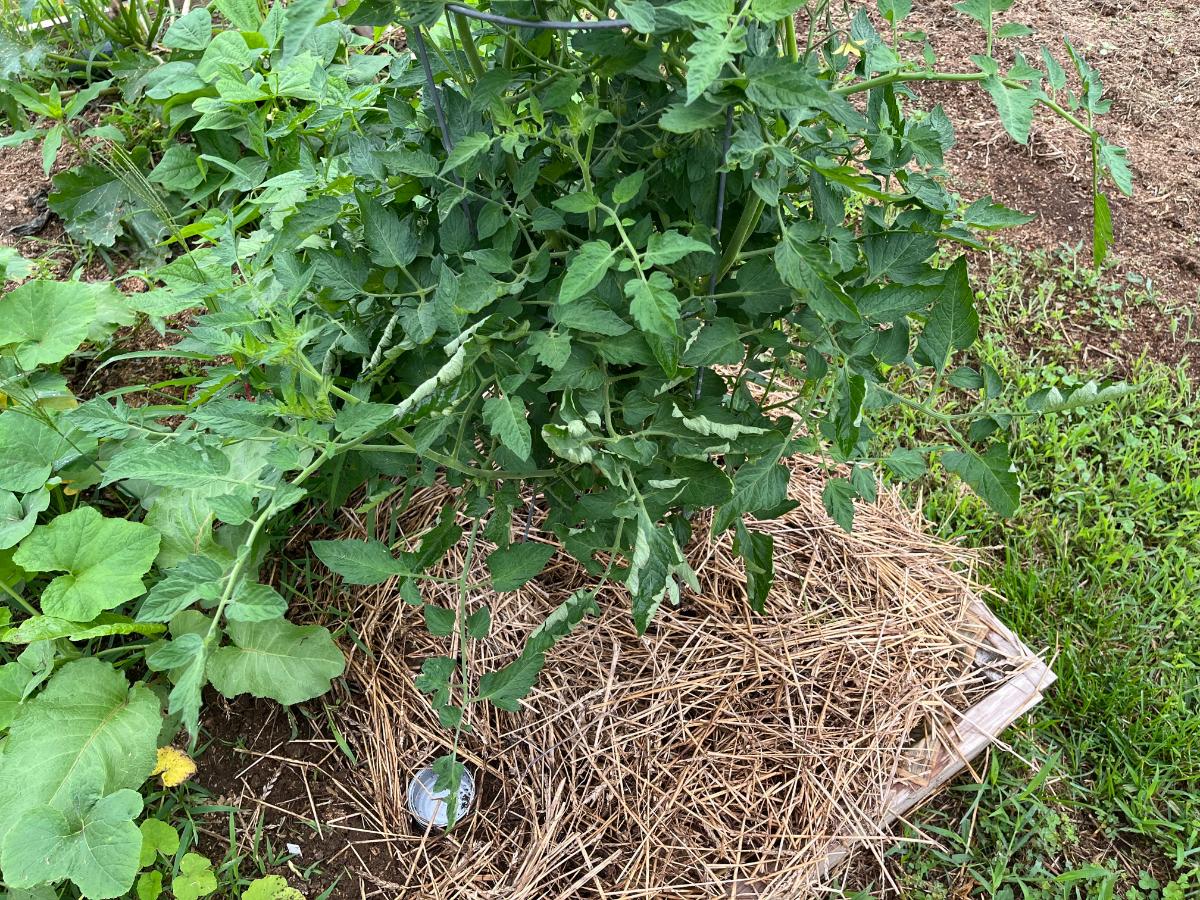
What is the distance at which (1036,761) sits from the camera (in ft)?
6.47

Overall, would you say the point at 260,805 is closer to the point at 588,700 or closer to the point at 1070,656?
the point at 588,700

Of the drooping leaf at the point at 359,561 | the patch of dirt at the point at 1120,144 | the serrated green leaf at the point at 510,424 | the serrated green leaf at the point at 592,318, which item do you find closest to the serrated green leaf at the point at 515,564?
the drooping leaf at the point at 359,561

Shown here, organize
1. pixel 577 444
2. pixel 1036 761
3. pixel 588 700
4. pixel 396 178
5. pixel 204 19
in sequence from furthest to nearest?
1. pixel 204 19
2. pixel 1036 761
3. pixel 588 700
4. pixel 396 178
5. pixel 577 444

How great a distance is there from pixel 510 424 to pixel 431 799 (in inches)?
36.7

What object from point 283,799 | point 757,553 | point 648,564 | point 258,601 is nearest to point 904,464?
point 757,553

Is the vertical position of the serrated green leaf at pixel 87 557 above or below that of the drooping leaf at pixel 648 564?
below

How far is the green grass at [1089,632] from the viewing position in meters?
1.87

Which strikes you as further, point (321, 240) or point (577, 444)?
point (321, 240)

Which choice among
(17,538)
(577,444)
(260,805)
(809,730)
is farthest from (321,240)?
(809,730)

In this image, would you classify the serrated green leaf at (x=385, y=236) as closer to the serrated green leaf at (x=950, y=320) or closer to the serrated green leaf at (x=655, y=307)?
the serrated green leaf at (x=655, y=307)

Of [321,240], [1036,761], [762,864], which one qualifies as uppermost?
[321,240]

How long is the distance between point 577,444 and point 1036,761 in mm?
1416

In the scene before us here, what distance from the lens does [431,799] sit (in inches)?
68.2

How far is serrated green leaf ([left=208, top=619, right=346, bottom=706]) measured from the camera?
176cm
